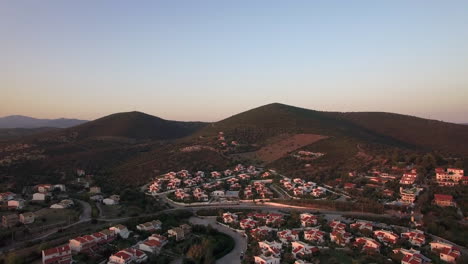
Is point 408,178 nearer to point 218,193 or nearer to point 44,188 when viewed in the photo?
point 218,193

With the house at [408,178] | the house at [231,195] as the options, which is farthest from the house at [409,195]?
the house at [231,195]

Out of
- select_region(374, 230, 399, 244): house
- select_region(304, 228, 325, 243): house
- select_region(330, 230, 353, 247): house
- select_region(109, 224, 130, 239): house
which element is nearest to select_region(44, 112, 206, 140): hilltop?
select_region(109, 224, 130, 239): house

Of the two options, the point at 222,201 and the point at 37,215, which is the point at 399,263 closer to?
the point at 222,201

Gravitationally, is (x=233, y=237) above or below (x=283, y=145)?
below

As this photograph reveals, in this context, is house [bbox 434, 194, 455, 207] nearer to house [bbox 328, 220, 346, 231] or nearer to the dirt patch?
house [bbox 328, 220, 346, 231]

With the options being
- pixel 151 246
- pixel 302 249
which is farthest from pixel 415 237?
pixel 151 246

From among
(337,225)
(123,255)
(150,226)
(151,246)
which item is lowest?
(151,246)
